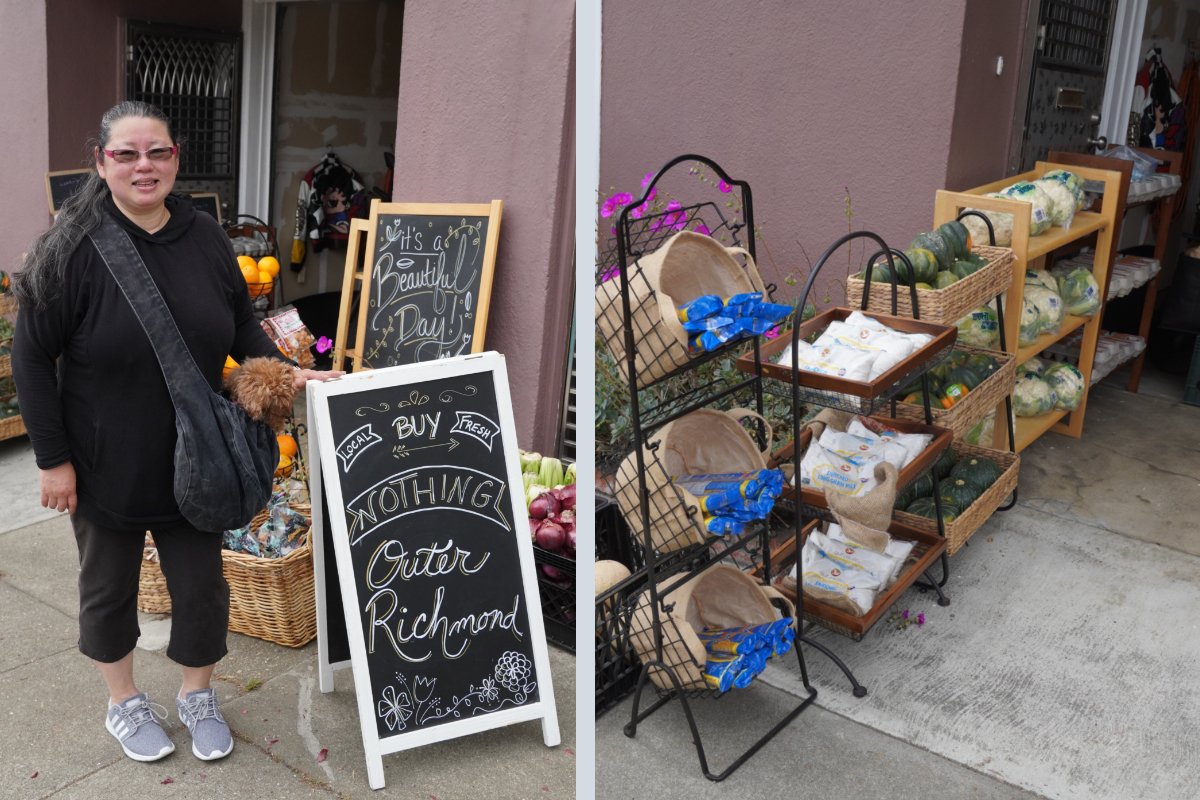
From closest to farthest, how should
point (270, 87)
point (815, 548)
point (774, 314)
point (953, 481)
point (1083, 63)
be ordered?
point (774, 314), point (815, 548), point (953, 481), point (1083, 63), point (270, 87)

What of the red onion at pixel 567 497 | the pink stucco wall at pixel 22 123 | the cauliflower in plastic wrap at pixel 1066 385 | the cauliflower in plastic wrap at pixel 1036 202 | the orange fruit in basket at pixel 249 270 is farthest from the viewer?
the pink stucco wall at pixel 22 123

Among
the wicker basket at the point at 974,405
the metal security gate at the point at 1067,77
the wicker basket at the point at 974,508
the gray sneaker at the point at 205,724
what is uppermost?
the metal security gate at the point at 1067,77

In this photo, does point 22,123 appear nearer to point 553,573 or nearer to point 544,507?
point 544,507

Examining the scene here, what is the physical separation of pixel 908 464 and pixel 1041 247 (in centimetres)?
125

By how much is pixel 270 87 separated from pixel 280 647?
13.7 feet

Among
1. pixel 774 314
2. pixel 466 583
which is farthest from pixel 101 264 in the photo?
pixel 774 314

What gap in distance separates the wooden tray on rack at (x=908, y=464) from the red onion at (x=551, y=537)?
0.73 m

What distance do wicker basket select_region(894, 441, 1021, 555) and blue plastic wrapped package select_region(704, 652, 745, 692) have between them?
1073mm

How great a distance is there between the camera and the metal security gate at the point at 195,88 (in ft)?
20.5

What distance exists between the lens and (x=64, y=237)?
2664mm

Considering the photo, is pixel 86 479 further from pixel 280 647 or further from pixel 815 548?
pixel 815 548

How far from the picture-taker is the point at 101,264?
2.70 m

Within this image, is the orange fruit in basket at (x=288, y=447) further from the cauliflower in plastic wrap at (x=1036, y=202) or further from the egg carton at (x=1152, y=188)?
the egg carton at (x=1152, y=188)

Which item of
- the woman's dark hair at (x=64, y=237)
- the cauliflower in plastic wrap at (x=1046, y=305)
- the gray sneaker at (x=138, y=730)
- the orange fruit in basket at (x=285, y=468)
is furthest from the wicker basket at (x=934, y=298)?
the gray sneaker at (x=138, y=730)
